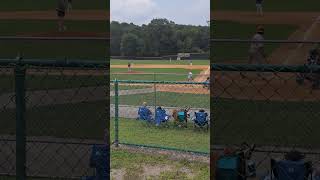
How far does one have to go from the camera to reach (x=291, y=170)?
4336 mm

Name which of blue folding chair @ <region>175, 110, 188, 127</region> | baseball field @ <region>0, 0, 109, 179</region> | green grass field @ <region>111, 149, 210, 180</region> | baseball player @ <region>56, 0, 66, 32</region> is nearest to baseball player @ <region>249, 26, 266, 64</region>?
green grass field @ <region>111, 149, 210, 180</region>

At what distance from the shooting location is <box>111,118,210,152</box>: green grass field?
30.3 ft

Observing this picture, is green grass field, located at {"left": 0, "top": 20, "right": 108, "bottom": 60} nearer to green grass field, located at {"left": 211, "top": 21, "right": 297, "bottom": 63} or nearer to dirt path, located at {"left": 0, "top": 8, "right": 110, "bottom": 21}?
dirt path, located at {"left": 0, "top": 8, "right": 110, "bottom": 21}

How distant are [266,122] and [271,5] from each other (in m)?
1.66

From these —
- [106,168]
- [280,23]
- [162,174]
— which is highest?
[280,23]

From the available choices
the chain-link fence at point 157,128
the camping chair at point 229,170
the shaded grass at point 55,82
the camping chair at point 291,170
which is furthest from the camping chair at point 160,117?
the camping chair at point 229,170

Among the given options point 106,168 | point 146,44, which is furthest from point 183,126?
point 146,44

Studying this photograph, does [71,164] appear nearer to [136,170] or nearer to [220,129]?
[136,170]

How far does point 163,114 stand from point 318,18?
17.8 ft

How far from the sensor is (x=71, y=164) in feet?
22.4

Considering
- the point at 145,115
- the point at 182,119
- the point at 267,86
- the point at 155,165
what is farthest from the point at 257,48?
the point at 145,115

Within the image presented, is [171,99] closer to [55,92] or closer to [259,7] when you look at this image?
[55,92]

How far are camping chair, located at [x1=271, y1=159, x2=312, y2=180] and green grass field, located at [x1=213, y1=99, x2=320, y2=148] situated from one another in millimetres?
2079

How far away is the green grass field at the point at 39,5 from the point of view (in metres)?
6.77
